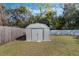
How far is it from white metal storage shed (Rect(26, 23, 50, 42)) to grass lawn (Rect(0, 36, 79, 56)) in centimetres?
6

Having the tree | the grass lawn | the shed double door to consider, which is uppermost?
the tree

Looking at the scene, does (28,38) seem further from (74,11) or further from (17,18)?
(74,11)

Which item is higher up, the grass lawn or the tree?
the tree

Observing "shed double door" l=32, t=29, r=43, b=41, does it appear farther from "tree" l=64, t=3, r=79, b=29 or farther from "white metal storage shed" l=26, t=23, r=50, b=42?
"tree" l=64, t=3, r=79, b=29

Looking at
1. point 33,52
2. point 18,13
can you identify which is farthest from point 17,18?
point 33,52

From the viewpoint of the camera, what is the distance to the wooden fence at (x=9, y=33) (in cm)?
568

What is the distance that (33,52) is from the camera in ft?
18.6

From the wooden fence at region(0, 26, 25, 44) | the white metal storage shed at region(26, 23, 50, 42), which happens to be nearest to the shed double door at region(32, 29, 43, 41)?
the white metal storage shed at region(26, 23, 50, 42)

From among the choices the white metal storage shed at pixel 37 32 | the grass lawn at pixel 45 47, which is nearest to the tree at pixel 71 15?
the grass lawn at pixel 45 47

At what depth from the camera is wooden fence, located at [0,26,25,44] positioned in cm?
568

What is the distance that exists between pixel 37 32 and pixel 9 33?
33 cm

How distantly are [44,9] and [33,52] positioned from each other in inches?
20.2

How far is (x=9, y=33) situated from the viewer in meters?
5.73

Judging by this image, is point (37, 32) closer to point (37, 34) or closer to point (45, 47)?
point (37, 34)
